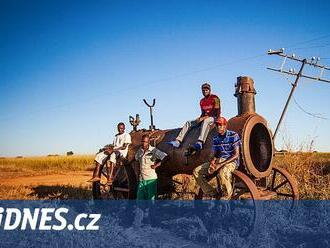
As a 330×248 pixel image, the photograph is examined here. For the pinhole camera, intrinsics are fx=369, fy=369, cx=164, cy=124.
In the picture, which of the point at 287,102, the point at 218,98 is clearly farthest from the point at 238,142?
the point at 287,102

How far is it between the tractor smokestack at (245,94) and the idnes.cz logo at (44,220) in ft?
12.3

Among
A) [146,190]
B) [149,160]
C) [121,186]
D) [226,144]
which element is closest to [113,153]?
[121,186]

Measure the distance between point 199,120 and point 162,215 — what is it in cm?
255

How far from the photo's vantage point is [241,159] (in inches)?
268

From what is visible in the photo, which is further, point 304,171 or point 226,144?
point 304,171

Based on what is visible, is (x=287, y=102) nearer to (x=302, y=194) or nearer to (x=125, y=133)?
(x=302, y=194)

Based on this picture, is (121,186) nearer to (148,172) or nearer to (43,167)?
(148,172)

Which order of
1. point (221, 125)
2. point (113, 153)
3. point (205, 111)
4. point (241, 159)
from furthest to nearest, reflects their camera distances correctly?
point (113, 153) < point (205, 111) < point (241, 159) < point (221, 125)

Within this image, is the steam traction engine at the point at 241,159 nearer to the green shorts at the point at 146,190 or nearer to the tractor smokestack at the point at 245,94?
the tractor smokestack at the point at 245,94

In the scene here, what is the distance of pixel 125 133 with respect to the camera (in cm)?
937

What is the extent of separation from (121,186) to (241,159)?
3591 millimetres

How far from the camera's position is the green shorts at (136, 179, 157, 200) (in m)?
7.93

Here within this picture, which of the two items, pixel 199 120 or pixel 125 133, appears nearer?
pixel 199 120

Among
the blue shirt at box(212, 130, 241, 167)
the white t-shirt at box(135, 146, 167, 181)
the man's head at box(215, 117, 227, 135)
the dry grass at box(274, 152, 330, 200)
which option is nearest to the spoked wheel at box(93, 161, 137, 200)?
the white t-shirt at box(135, 146, 167, 181)
